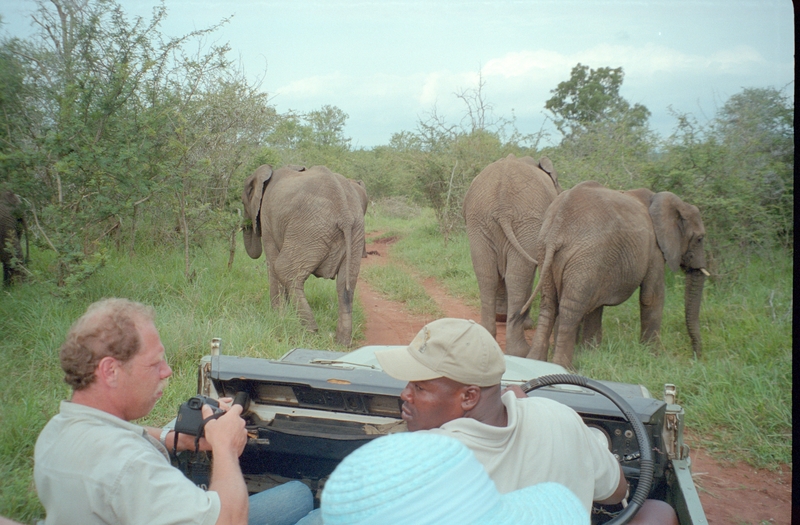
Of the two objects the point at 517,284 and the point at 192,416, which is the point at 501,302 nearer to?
the point at 517,284

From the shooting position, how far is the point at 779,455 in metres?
4.17

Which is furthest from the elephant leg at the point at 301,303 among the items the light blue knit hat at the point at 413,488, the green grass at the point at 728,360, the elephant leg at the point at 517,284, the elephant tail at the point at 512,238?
the light blue knit hat at the point at 413,488

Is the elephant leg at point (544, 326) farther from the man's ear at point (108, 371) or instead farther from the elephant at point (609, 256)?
the man's ear at point (108, 371)

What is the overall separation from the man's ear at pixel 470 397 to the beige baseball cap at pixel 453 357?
1.0 inches

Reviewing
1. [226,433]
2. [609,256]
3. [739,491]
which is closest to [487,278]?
[609,256]

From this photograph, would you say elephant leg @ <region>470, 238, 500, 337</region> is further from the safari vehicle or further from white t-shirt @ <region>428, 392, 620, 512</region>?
white t-shirt @ <region>428, 392, 620, 512</region>

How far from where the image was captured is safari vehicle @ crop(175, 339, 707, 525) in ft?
7.16

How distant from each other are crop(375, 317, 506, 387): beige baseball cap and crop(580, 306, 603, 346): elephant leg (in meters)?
4.73

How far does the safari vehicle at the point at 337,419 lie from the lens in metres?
2.18

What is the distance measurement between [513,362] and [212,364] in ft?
4.45

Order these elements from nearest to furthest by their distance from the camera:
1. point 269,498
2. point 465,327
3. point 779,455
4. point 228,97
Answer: point 465,327 < point 269,498 < point 779,455 < point 228,97

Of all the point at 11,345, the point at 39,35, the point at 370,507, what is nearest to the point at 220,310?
the point at 11,345

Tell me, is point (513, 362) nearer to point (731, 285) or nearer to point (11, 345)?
point (11, 345)

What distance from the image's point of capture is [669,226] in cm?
585
